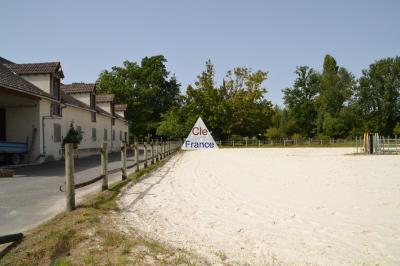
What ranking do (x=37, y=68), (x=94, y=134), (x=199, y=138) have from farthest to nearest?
(x=199, y=138) → (x=94, y=134) → (x=37, y=68)

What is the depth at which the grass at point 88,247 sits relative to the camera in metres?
3.86

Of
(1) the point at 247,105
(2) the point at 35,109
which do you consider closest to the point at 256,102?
(1) the point at 247,105

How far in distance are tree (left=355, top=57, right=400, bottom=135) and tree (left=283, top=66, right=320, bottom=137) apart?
7728mm

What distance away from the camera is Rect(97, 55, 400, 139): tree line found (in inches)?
2008

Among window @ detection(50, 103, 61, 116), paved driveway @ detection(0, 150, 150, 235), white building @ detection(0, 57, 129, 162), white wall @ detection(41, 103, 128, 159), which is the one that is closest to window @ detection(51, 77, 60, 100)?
white building @ detection(0, 57, 129, 162)

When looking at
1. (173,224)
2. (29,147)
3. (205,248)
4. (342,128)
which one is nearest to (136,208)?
(173,224)

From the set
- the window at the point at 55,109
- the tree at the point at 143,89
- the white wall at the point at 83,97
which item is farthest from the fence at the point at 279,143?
the window at the point at 55,109

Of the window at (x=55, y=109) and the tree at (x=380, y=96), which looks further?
the tree at (x=380, y=96)

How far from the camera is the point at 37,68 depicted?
21.0 metres

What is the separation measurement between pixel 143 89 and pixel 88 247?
5664 cm

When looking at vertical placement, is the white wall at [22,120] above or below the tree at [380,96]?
below

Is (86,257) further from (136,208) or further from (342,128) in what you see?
(342,128)

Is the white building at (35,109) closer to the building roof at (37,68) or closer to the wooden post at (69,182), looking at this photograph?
the building roof at (37,68)

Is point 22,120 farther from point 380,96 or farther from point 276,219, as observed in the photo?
point 380,96
